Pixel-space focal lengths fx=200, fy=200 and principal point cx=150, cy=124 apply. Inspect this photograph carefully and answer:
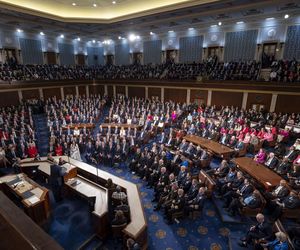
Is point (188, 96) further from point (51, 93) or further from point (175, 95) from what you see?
point (51, 93)

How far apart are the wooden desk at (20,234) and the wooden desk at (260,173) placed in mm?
6516

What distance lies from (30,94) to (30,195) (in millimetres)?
14735

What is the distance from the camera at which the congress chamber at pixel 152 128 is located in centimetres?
524

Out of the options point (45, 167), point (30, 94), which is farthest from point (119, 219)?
point (30, 94)

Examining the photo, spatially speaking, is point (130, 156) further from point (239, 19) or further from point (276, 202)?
point (239, 19)

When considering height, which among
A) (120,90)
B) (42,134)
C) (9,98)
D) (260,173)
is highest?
(120,90)

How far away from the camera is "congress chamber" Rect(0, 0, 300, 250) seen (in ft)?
17.2

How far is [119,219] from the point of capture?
4.74 metres

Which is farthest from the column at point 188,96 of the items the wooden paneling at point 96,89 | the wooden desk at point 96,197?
the wooden desk at point 96,197

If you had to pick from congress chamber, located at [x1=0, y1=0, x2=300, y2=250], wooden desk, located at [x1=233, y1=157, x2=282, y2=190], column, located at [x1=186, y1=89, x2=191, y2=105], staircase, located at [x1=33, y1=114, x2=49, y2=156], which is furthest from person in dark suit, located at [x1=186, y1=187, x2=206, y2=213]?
column, located at [x1=186, y1=89, x2=191, y2=105]

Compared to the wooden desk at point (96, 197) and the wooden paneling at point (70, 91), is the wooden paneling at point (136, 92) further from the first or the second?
the wooden desk at point (96, 197)

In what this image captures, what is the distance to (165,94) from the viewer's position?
1903cm

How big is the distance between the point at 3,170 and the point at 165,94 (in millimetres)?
13828

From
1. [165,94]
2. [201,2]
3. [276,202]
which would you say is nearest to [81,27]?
[165,94]
